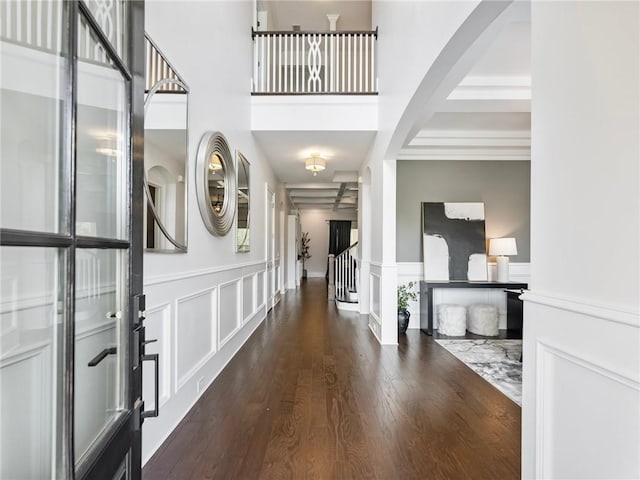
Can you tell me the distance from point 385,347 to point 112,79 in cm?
363

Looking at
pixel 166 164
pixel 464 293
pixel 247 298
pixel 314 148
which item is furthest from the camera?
pixel 314 148

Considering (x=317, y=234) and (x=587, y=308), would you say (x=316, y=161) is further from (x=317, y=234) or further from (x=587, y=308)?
(x=317, y=234)

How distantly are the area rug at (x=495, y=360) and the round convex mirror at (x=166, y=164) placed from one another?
8.95 ft

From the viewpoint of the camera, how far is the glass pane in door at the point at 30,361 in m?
0.62

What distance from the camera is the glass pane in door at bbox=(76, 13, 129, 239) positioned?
0.81m

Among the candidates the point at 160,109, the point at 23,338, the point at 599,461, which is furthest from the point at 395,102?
the point at 23,338

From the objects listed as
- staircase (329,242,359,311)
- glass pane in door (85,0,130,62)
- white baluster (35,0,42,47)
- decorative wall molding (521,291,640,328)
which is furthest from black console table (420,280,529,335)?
white baluster (35,0,42,47)

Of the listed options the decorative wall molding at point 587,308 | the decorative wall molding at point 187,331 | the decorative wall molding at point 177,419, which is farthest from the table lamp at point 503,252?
the decorative wall molding at point 587,308

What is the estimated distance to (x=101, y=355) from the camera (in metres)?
0.92

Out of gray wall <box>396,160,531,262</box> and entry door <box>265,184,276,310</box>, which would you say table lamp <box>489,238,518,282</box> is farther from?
entry door <box>265,184,276,310</box>

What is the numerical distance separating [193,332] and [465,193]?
4.28m

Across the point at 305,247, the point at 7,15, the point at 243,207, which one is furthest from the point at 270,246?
the point at 305,247

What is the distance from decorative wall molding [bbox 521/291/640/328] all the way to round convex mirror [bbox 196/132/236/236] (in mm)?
2230

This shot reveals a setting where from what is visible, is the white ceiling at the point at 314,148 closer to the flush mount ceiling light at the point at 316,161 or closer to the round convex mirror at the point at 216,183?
the flush mount ceiling light at the point at 316,161
